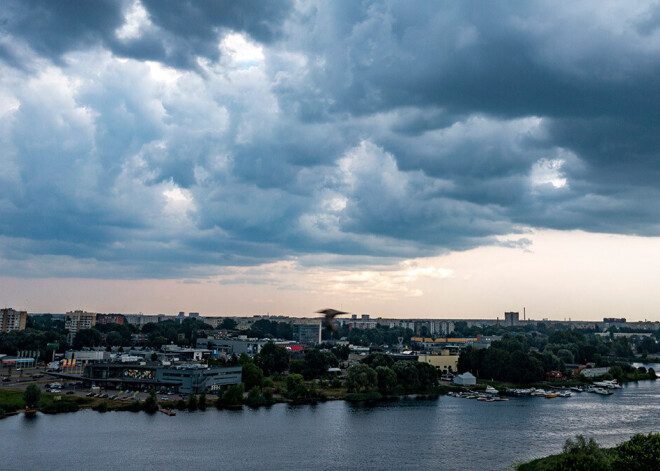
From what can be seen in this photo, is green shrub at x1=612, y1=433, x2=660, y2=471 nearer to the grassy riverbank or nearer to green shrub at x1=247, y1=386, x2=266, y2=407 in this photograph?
the grassy riverbank

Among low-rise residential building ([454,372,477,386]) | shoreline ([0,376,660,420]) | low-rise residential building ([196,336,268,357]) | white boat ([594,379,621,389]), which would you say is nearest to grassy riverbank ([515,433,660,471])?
shoreline ([0,376,660,420])

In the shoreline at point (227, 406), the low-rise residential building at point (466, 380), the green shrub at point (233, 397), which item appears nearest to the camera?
the shoreline at point (227, 406)

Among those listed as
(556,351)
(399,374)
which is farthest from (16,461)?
(556,351)

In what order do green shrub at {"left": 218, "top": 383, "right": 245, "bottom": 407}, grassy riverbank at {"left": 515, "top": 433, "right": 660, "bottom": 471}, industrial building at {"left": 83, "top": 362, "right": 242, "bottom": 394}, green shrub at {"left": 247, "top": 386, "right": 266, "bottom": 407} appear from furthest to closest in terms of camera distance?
1. industrial building at {"left": 83, "top": 362, "right": 242, "bottom": 394}
2. green shrub at {"left": 247, "top": 386, "right": 266, "bottom": 407}
3. green shrub at {"left": 218, "top": 383, "right": 245, "bottom": 407}
4. grassy riverbank at {"left": 515, "top": 433, "right": 660, "bottom": 471}

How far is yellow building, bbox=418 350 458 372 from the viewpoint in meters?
63.2

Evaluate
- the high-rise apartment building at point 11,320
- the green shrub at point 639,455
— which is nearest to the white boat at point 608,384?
the green shrub at point 639,455

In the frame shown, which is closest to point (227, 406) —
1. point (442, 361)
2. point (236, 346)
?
point (442, 361)

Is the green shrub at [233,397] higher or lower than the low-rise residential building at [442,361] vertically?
lower

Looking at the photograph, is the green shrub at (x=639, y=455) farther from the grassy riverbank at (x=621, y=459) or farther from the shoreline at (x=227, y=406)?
the shoreline at (x=227, y=406)

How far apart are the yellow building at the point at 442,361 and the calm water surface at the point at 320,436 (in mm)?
20222

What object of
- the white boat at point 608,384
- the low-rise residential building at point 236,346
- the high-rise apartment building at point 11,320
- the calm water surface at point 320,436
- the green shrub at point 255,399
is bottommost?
the calm water surface at point 320,436

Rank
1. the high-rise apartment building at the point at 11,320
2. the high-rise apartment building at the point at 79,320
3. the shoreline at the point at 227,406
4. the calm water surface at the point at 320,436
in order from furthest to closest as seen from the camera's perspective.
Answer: the high-rise apartment building at the point at 79,320 → the high-rise apartment building at the point at 11,320 → the shoreline at the point at 227,406 → the calm water surface at the point at 320,436

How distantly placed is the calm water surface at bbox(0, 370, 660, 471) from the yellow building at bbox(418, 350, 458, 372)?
2022 centimetres

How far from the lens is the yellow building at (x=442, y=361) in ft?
207
